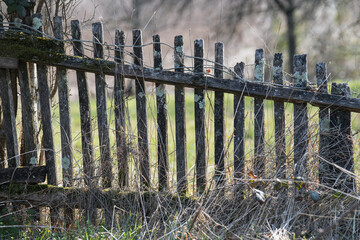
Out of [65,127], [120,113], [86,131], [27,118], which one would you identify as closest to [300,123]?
[120,113]

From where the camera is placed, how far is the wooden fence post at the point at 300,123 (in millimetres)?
2970

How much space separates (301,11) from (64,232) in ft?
42.4

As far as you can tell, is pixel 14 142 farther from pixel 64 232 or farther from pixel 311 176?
pixel 311 176

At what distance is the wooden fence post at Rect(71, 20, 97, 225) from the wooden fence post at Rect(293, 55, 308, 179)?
5.32 feet

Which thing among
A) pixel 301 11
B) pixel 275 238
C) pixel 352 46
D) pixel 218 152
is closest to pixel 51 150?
pixel 218 152

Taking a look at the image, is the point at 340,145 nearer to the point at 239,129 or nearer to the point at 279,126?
the point at 279,126

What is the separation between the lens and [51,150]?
3.34m

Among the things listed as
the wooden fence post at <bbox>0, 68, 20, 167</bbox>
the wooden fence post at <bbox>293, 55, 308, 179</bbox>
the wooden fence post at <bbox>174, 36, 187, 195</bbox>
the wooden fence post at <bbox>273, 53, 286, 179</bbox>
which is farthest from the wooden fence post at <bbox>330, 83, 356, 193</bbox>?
the wooden fence post at <bbox>0, 68, 20, 167</bbox>

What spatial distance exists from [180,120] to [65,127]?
0.99 m

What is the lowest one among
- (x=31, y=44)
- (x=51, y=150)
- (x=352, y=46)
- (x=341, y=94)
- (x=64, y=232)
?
(x=64, y=232)

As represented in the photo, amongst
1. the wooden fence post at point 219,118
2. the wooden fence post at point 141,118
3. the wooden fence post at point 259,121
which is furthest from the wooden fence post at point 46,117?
the wooden fence post at point 259,121

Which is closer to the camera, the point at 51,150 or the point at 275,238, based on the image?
the point at 275,238

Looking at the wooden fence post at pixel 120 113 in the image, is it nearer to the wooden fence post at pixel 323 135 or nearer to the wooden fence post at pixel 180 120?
the wooden fence post at pixel 180 120

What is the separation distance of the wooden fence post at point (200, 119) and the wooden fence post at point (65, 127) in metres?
1.08
